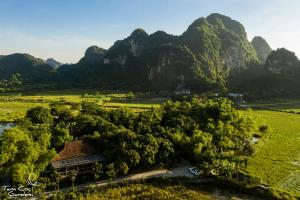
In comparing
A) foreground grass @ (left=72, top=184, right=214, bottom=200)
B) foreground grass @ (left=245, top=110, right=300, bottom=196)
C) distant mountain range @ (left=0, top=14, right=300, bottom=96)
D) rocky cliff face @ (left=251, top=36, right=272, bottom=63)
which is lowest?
foreground grass @ (left=72, top=184, right=214, bottom=200)

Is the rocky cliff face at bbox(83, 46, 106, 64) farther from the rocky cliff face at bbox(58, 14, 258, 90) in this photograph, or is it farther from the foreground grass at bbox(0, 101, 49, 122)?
the foreground grass at bbox(0, 101, 49, 122)

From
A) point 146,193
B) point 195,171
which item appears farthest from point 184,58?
point 146,193

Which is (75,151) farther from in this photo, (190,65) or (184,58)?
(184,58)

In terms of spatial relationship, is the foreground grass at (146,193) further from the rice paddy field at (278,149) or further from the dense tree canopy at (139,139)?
the rice paddy field at (278,149)

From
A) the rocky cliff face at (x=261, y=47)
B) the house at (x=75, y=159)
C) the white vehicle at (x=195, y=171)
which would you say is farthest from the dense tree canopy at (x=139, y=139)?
the rocky cliff face at (x=261, y=47)

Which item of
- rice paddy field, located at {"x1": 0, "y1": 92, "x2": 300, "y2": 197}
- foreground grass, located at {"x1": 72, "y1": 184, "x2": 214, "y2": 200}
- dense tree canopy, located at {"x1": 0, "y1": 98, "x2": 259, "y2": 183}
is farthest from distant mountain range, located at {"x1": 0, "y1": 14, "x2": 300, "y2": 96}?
foreground grass, located at {"x1": 72, "y1": 184, "x2": 214, "y2": 200}
